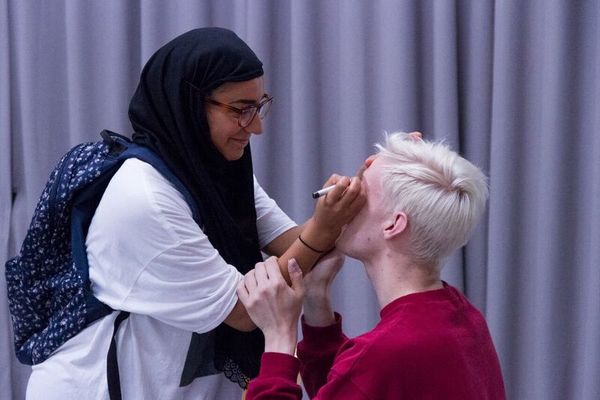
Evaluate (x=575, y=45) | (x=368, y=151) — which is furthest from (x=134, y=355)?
(x=575, y=45)

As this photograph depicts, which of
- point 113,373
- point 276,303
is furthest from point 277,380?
point 113,373

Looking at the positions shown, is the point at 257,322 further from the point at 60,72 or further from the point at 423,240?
the point at 60,72

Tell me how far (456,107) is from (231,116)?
1.01 metres

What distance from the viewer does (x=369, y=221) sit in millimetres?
1470

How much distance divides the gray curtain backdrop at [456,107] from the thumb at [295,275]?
3.45ft

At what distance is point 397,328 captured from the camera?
1301 mm

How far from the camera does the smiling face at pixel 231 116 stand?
5.41 ft

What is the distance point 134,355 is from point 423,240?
638mm

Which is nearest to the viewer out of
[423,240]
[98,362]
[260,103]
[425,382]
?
[425,382]

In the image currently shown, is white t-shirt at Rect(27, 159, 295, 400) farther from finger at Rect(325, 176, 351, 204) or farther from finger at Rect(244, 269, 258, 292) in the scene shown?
finger at Rect(325, 176, 351, 204)

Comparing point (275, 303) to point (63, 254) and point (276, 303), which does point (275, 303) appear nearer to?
point (276, 303)

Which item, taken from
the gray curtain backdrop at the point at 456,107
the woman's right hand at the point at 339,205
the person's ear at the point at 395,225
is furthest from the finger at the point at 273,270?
the gray curtain backdrop at the point at 456,107

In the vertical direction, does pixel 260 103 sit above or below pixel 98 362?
above

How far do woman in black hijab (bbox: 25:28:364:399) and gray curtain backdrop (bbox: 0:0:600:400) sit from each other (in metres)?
0.87
